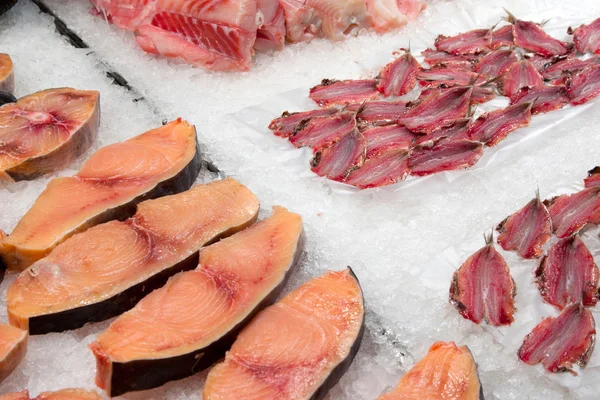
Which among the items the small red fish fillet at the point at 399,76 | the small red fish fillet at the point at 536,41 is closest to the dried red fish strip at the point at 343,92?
the small red fish fillet at the point at 399,76

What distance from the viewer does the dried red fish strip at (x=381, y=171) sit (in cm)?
213

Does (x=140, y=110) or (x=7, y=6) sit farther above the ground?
(x=7, y=6)

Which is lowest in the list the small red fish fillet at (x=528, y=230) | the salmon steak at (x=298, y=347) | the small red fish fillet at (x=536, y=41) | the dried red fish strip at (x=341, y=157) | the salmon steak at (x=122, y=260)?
the small red fish fillet at (x=528, y=230)

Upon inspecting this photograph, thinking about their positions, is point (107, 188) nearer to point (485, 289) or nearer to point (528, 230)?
point (485, 289)

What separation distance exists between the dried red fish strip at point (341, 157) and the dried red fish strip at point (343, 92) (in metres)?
0.31

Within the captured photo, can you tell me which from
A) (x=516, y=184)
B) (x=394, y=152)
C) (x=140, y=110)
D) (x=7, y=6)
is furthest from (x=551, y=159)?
(x=7, y=6)

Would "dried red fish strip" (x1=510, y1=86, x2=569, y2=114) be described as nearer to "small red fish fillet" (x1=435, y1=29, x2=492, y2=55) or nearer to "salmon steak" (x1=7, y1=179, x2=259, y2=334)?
"small red fish fillet" (x1=435, y1=29, x2=492, y2=55)

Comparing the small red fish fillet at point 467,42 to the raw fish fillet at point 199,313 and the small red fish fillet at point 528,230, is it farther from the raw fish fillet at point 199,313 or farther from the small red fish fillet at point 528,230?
the raw fish fillet at point 199,313

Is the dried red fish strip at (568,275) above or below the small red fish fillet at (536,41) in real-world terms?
below

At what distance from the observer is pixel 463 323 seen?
5.56 ft

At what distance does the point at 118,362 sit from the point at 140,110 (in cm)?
128

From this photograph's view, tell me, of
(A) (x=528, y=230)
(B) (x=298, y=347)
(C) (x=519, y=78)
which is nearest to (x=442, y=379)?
(B) (x=298, y=347)

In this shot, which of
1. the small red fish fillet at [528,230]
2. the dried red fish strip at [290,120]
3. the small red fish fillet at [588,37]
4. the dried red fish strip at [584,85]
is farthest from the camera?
the small red fish fillet at [588,37]

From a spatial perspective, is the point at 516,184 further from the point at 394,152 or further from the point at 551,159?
the point at 394,152
